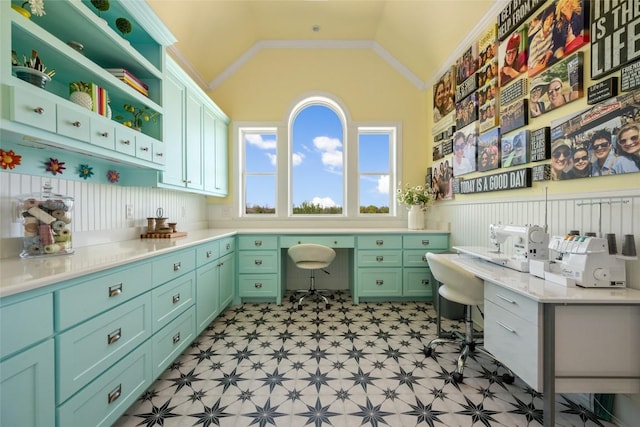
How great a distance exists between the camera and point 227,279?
9.84 feet

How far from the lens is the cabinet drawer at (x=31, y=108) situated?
3.62ft

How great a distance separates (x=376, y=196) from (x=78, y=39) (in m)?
3.47

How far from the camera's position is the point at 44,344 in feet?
3.35

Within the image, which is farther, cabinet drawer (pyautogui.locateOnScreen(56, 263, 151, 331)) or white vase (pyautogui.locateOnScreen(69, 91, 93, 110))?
white vase (pyautogui.locateOnScreen(69, 91, 93, 110))

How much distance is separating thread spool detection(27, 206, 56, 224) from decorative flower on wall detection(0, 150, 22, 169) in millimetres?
246

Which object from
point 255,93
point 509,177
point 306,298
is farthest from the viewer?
point 255,93

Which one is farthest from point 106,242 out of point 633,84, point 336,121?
point 633,84

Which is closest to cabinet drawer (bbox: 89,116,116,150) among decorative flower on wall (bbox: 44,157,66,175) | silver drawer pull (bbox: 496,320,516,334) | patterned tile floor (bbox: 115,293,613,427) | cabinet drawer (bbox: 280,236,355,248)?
decorative flower on wall (bbox: 44,157,66,175)

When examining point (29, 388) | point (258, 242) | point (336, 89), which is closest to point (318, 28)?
point (336, 89)

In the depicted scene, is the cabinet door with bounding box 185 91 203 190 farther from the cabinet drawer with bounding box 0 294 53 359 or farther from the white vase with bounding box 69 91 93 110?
the cabinet drawer with bounding box 0 294 53 359

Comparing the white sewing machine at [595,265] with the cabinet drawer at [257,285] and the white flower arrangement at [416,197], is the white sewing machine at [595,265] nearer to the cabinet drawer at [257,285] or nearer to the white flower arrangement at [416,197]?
the white flower arrangement at [416,197]

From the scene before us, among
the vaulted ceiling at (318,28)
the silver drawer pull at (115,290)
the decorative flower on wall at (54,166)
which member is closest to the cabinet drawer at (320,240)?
the silver drawer pull at (115,290)

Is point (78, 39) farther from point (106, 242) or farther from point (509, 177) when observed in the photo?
point (509, 177)

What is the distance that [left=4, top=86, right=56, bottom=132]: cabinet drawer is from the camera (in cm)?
110
